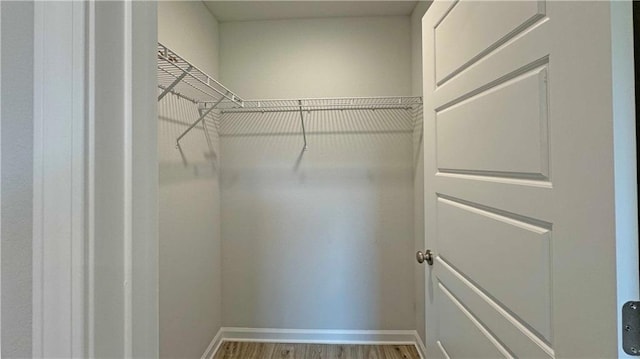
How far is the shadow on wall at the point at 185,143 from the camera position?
150 cm

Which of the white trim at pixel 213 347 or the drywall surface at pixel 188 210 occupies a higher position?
the drywall surface at pixel 188 210

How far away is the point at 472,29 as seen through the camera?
2.89ft

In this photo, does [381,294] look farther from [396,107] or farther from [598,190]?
[598,190]

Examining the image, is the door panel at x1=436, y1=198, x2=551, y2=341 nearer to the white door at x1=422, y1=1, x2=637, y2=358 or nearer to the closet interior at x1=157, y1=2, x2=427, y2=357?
the white door at x1=422, y1=1, x2=637, y2=358

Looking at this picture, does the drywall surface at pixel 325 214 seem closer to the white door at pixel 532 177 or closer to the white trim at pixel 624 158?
the white door at pixel 532 177

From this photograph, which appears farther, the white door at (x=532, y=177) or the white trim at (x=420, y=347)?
the white trim at (x=420, y=347)

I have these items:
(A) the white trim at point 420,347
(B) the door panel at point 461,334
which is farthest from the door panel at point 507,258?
(A) the white trim at point 420,347

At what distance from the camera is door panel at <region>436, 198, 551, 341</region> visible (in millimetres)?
634

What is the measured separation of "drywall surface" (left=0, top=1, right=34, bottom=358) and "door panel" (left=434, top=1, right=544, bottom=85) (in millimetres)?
904

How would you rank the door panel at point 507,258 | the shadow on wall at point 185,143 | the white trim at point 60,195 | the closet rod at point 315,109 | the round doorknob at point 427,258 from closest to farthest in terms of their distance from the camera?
1. the white trim at point 60,195
2. the door panel at point 507,258
3. the round doorknob at point 427,258
4. the shadow on wall at point 185,143
5. the closet rod at point 315,109

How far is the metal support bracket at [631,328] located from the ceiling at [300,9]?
2055 mm

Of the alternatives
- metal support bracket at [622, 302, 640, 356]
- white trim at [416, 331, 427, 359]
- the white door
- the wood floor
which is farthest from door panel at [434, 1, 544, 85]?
the wood floor

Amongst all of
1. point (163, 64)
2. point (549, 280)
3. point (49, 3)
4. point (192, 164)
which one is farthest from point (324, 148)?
point (49, 3)

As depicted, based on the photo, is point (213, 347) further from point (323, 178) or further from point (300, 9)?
point (300, 9)
